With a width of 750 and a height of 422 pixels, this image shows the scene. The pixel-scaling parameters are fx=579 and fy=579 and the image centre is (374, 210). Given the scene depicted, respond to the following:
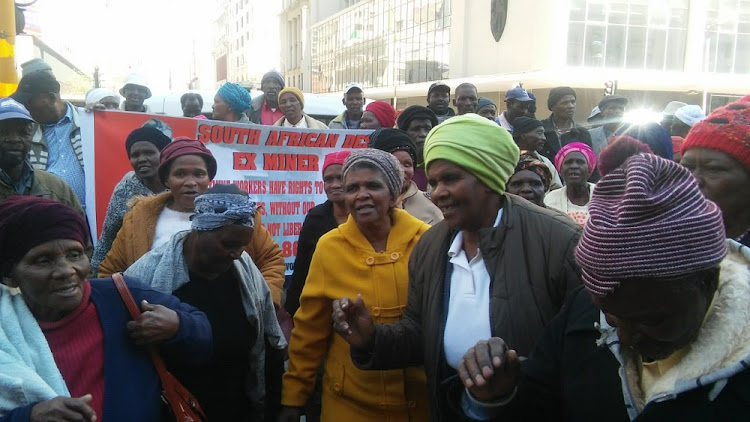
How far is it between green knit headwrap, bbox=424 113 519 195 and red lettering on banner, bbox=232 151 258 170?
116 inches

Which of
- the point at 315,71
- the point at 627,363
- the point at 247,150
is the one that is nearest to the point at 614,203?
the point at 627,363

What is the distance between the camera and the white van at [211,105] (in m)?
10.3

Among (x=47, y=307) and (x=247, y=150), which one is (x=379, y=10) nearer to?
(x=247, y=150)

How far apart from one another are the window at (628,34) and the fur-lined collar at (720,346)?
26390 millimetres

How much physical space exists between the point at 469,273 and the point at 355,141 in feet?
11.2

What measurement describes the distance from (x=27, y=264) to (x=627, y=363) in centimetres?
189

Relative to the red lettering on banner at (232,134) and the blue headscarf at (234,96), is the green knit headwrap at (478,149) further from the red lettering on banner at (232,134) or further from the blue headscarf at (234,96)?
the blue headscarf at (234,96)

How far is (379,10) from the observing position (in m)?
45.9

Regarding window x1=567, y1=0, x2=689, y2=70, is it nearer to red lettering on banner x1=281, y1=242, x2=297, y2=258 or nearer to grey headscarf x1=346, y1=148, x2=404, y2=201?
red lettering on banner x1=281, y1=242, x2=297, y2=258

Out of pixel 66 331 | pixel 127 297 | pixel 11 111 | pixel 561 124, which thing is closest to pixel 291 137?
pixel 11 111

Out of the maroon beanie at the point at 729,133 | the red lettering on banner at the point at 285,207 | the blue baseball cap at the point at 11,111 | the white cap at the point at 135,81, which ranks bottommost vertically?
the red lettering on banner at the point at 285,207

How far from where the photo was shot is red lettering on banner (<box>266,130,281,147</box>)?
507 centimetres

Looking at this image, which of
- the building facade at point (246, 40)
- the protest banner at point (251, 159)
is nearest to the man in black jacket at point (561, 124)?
the protest banner at point (251, 159)

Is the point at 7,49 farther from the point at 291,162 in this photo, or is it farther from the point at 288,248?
the point at 288,248
